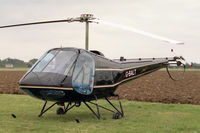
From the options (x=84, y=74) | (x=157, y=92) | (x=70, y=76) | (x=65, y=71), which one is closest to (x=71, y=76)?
(x=70, y=76)

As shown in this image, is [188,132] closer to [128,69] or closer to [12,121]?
[128,69]

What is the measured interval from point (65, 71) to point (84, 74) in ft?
2.30

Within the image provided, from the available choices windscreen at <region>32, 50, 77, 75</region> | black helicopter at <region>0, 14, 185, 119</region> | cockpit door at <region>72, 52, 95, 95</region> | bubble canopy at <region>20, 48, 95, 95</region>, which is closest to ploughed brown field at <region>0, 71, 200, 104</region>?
black helicopter at <region>0, 14, 185, 119</region>

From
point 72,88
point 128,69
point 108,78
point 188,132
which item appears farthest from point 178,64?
point 72,88

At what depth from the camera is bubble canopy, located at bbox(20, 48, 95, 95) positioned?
9828 millimetres

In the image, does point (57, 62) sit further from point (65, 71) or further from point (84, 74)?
point (84, 74)

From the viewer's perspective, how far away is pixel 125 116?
1257 centimetres

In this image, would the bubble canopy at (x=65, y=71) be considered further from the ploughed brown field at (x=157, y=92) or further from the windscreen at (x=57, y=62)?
the ploughed brown field at (x=157, y=92)

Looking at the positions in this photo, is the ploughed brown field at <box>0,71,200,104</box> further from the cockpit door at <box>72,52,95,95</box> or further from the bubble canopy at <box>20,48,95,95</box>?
the bubble canopy at <box>20,48,95,95</box>

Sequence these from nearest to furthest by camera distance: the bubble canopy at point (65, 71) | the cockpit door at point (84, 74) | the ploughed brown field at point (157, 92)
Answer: the bubble canopy at point (65, 71) < the cockpit door at point (84, 74) < the ploughed brown field at point (157, 92)

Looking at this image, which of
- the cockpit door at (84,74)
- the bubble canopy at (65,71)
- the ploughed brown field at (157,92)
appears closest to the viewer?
the bubble canopy at (65,71)

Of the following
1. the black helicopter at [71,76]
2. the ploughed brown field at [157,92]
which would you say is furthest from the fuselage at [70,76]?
the ploughed brown field at [157,92]

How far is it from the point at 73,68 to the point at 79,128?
1985 millimetres

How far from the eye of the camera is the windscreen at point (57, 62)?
1008 cm
